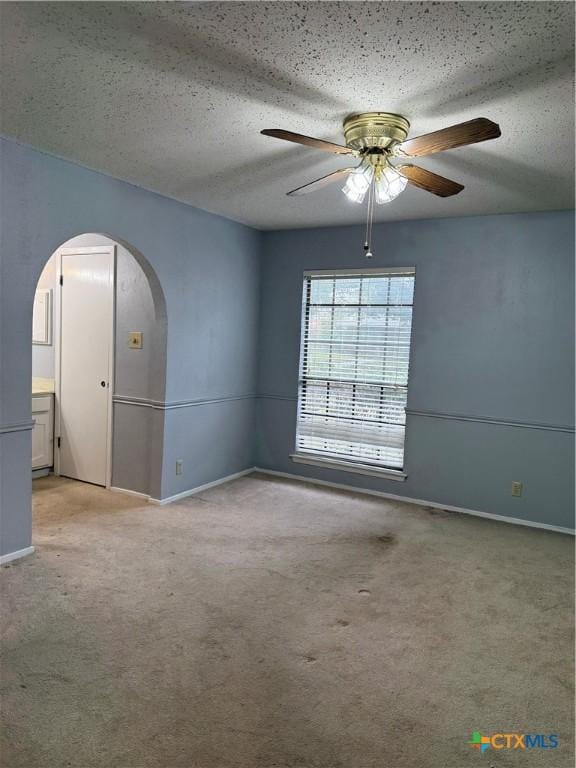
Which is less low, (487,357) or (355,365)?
(487,357)

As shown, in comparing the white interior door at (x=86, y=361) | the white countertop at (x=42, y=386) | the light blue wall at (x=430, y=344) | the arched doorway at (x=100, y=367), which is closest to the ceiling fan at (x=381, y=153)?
the light blue wall at (x=430, y=344)

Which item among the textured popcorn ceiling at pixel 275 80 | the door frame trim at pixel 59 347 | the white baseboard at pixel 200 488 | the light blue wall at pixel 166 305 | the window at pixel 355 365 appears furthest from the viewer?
the window at pixel 355 365

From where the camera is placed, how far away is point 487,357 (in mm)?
4320

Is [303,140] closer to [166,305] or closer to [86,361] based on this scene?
[166,305]

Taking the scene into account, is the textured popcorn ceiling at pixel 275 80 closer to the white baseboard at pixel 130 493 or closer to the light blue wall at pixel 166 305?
the light blue wall at pixel 166 305

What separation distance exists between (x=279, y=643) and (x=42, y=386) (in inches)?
140

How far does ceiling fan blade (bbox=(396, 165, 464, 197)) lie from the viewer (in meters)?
2.54

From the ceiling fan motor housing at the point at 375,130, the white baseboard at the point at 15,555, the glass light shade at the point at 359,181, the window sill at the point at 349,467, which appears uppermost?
the ceiling fan motor housing at the point at 375,130

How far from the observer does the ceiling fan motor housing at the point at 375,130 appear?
2.44 meters

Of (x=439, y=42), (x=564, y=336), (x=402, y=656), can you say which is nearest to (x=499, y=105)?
(x=439, y=42)

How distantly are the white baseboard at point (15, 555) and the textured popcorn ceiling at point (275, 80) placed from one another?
7.93ft

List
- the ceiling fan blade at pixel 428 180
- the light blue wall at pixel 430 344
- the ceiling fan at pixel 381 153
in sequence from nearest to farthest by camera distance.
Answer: the ceiling fan at pixel 381 153, the ceiling fan blade at pixel 428 180, the light blue wall at pixel 430 344

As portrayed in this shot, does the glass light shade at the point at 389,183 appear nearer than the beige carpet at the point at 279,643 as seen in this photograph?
No

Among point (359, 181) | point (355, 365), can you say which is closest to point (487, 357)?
point (355, 365)
